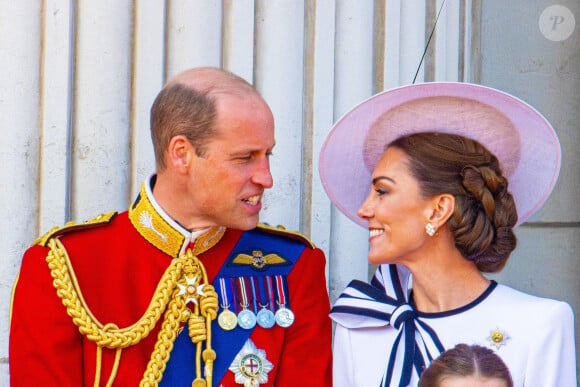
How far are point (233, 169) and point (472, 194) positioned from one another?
687 millimetres

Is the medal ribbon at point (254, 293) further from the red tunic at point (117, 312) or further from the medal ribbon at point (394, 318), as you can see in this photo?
the medal ribbon at point (394, 318)

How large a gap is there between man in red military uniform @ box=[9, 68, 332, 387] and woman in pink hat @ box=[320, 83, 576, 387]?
20 centimetres

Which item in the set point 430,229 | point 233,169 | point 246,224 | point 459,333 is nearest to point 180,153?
point 233,169

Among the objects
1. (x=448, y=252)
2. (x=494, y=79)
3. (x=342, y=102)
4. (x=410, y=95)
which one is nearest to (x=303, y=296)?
(x=448, y=252)

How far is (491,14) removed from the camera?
4.39m

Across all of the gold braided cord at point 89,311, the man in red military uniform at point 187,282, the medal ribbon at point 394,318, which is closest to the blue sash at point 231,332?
the man in red military uniform at point 187,282

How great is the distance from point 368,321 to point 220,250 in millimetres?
525

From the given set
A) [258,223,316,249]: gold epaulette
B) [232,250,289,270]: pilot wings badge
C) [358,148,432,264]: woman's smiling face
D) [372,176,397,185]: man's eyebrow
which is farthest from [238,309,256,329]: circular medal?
[372,176,397,185]: man's eyebrow

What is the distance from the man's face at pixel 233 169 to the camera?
2.99 m

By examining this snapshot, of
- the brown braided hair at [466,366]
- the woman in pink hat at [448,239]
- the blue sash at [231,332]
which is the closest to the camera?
the brown braided hair at [466,366]

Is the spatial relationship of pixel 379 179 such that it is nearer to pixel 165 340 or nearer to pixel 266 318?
pixel 266 318

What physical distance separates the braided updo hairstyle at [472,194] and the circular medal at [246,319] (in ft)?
2.04

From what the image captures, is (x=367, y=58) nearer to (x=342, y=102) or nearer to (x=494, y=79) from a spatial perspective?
(x=342, y=102)

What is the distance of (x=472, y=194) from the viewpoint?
2.76 m
